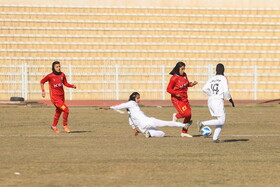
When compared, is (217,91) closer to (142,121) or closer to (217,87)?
(217,87)

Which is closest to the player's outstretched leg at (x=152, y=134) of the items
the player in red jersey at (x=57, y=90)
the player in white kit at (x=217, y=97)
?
the player in white kit at (x=217, y=97)

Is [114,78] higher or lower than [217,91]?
lower

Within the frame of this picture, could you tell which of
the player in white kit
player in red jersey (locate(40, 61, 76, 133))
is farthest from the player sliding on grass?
player in red jersey (locate(40, 61, 76, 133))

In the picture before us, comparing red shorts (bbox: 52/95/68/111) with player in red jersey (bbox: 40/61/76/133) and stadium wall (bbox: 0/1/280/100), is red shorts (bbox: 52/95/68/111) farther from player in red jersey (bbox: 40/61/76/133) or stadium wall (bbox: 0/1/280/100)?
stadium wall (bbox: 0/1/280/100)

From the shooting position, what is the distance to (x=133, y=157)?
1313cm

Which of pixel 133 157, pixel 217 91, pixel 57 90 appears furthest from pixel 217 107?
pixel 57 90

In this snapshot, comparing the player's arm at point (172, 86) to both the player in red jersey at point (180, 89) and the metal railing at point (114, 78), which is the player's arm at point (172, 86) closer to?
the player in red jersey at point (180, 89)

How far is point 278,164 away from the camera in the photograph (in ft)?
40.3

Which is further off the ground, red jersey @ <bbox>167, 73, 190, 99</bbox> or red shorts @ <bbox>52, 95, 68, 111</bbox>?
red jersey @ <bbox>167, 73, 190, 99</bbox>

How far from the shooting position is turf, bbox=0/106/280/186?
411 inches

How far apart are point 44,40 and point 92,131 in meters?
24.6

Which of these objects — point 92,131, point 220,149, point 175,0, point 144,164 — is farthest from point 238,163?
point 175,0

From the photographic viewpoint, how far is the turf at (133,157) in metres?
10.4

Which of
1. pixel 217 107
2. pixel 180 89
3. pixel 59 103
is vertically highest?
pixel 180 89
